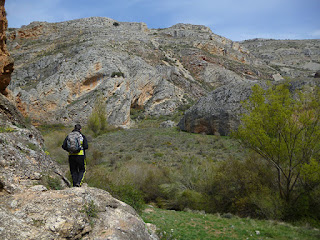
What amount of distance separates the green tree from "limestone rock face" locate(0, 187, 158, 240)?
22.3 feet

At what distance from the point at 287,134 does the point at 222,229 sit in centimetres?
445

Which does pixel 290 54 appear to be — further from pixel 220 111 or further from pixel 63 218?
pixel 63 218

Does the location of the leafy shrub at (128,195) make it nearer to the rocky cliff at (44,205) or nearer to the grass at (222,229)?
the grass at (222,229)

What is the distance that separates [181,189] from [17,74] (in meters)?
35.0

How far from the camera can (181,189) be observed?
1141 cm

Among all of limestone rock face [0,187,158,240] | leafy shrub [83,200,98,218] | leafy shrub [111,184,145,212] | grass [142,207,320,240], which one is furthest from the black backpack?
leafy shrub [111,184,145,212]

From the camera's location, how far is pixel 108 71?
33.1 meters

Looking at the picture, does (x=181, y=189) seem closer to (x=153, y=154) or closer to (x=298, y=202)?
(x=298, y=202)

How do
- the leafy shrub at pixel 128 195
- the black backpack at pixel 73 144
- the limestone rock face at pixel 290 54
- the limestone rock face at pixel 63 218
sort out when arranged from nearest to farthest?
the limestone rock face at pixel 63 218, the black backpack at pixel 73 144, the leafy shrub at pixel 128 195, the limestone rock face at pixel 290 54

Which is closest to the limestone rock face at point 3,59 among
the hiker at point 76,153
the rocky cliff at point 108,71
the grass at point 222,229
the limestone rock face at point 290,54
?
the hiker at point 76,153

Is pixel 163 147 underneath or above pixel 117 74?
underneath

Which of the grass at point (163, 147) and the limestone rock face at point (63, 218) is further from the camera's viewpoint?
the grass at point (163, 147)

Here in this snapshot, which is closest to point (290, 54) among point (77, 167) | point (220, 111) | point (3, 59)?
point (220, 111)

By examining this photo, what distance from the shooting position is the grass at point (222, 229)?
6.86 meters
